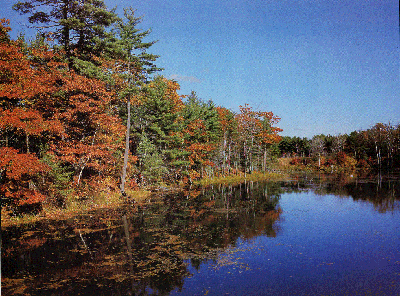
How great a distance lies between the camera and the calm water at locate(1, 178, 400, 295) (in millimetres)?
10039

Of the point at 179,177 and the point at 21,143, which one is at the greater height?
the point at 21,143

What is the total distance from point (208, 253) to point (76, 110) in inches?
625

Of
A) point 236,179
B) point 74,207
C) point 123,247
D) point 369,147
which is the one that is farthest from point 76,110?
point 369,147

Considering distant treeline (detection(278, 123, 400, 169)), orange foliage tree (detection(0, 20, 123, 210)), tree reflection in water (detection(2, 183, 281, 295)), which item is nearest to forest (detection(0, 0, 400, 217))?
orange foliage tree (detection(0, 20, 123, 210))

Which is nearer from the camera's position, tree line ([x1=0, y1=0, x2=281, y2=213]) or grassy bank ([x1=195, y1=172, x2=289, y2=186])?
tree line ([x1=0, y1=0, x2=281, y2=213])

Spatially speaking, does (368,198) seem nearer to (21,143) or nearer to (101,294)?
(101,294)

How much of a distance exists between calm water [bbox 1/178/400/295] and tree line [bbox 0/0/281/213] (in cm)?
402

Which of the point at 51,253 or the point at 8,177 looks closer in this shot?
the point at 51,253

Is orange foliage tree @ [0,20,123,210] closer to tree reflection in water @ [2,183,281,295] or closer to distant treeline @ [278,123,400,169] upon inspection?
tree reflection in water @ [2,183,281,295]

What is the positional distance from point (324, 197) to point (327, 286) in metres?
22.1

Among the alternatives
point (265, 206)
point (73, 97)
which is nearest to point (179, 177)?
point (265, 206)

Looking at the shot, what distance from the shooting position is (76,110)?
22.6m

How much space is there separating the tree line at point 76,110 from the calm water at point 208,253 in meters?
4.02

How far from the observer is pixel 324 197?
99.3 ft
